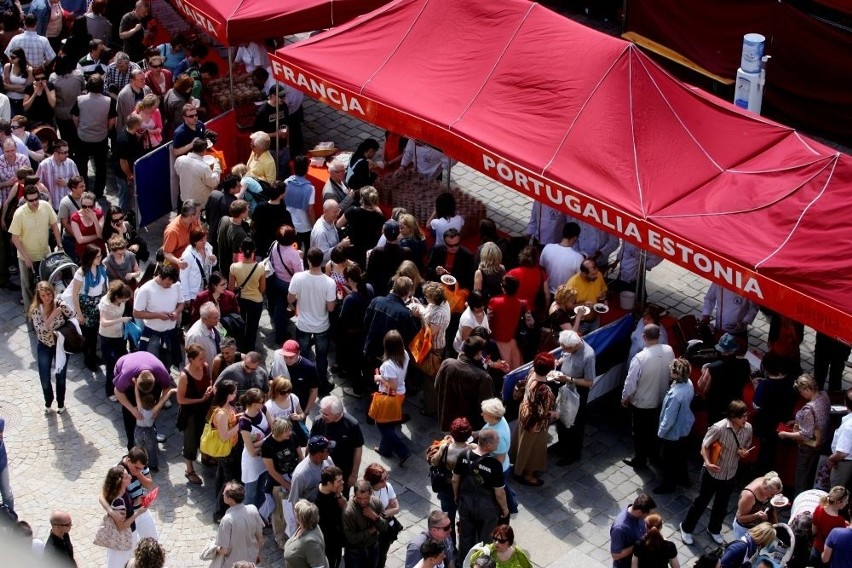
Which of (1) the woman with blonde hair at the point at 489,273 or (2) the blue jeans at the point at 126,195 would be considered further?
(2) the blue jeans at the point at 126,195

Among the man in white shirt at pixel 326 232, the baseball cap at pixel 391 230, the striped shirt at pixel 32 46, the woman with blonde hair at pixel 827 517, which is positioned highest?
the striped shirt at pixel 32 46

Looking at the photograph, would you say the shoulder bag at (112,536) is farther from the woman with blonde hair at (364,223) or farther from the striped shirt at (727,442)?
the striped shirt at (727,442)

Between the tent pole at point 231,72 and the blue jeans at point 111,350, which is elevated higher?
the tent pole at point 231,72

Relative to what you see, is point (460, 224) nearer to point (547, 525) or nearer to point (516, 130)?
point (516, 130)

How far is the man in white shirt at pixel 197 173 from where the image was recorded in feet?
40.1

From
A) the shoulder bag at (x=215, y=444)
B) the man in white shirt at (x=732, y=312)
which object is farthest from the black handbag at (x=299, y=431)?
the man in white shirt at (x=732, y=312)

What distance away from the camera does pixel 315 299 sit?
1027 centimetres

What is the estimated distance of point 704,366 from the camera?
31.3 feet

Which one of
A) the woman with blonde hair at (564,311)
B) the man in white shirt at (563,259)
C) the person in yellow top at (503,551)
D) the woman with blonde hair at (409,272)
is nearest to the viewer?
the person in yellow top at (503,551)

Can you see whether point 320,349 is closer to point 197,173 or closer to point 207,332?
point 207,332

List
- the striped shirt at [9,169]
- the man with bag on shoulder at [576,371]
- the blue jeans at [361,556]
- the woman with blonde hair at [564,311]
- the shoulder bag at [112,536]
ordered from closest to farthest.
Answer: the shoulder bag at [112,536]
the blue jeans at [361,556]
the man with bag on shoulder at [576,371]
the woman with blonde hair at [564,311]
the striped shirt at [9,169]

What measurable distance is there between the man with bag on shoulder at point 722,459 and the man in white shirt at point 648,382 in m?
0.72

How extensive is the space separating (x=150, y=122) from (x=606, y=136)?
17.7ft

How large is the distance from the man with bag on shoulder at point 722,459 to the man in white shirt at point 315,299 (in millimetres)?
3591
